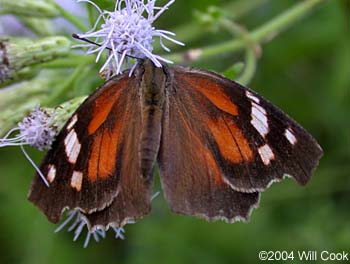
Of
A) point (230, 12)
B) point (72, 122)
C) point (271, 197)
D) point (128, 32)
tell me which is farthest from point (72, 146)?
point (271, 197)

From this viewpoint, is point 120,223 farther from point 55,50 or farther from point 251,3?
point 251,3

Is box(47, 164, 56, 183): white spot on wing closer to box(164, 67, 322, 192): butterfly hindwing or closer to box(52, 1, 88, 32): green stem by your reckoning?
box(164, 67, 322, 192): butterfly hindwing

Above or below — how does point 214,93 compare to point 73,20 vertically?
below

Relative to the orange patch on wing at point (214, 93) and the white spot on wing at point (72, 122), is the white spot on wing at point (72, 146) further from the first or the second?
the orange patch on wing at point (214, 93)

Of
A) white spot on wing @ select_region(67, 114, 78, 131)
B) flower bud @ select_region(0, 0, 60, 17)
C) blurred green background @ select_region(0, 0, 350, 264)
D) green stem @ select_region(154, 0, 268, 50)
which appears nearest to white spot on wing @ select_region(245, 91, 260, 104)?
white spot on wing @ select_region(67, 114, 78, 131)

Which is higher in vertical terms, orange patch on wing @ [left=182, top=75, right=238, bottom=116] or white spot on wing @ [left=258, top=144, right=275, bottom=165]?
orange patch on wing @ [left=182, top=75, right=238, bottom=116]

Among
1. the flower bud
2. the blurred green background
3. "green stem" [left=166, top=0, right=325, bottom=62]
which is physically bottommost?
the blurred green background

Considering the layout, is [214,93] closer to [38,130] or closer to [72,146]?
[72,146]
